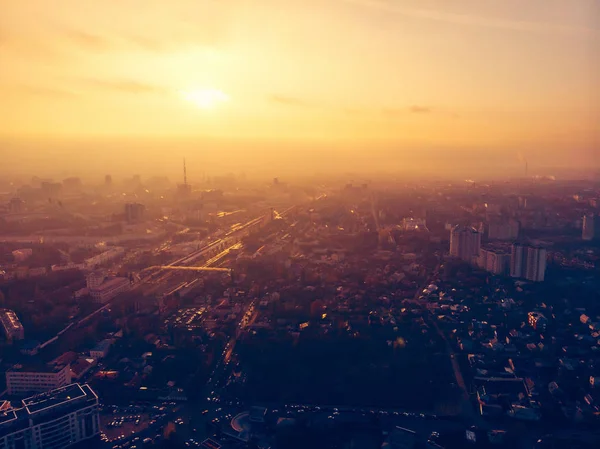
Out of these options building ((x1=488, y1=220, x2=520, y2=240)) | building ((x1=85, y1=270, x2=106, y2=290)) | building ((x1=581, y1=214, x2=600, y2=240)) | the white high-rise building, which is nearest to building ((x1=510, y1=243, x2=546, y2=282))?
the white high-rise building

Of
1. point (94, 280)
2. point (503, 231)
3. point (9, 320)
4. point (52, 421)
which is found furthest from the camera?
point (503, 231)

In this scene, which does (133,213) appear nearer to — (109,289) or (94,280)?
(94,280)

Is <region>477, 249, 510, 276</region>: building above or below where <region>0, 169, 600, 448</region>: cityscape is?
above

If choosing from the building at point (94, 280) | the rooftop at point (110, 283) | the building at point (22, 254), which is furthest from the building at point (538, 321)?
the building at point (22, 254)

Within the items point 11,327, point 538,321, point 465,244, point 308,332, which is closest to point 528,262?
point 465,244

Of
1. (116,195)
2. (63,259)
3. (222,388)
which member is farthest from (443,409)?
(116,195)

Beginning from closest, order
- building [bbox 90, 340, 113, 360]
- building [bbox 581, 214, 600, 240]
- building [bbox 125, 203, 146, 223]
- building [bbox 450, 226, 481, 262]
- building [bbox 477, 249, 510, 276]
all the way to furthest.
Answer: building [bbox 90, 340, 113, 360] < building [bbox 477, 249, 510, 276] < building [bbox 450, 226, 481, 262] < building [bbox 581, 214, 600, 240] < building [bbox 125, 203, 146, 223]

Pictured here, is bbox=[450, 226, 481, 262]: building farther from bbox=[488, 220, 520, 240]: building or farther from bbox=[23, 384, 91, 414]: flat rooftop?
bbox=[23, 384, 91, 414]: flat rooftop
